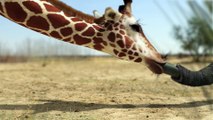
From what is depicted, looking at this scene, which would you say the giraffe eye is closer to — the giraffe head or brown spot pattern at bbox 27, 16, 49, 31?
the giraffe head

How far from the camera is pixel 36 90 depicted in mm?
7008

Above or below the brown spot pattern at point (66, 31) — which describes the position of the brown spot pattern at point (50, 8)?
above

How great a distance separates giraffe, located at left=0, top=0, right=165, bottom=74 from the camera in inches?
204

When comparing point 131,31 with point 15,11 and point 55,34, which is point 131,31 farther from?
point 15,11

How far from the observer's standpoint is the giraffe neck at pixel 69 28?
5.11 meters

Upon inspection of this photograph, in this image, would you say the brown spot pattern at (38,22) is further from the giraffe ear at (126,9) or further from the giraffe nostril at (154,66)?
the giraffe nostril at (154,66)

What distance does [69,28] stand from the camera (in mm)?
5258

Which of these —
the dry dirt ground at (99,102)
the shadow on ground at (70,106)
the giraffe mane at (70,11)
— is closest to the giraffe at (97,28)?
the giraffe mane at (70,11)

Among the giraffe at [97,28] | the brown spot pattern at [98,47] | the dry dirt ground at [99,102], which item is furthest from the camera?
the brown spot pattern at [98,47]

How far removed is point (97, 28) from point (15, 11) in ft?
3.53

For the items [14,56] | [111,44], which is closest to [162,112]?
[111,44]

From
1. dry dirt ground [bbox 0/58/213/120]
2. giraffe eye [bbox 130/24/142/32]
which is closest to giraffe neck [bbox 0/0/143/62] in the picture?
giraffe eye [bbox 130/24/142/32]

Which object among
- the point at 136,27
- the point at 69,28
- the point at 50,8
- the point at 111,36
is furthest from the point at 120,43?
the point at 50,8

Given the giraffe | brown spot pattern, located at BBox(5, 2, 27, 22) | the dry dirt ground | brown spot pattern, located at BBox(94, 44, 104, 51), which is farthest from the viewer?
brown spot pattern, located at BBox(94, 44, 104, 51)
